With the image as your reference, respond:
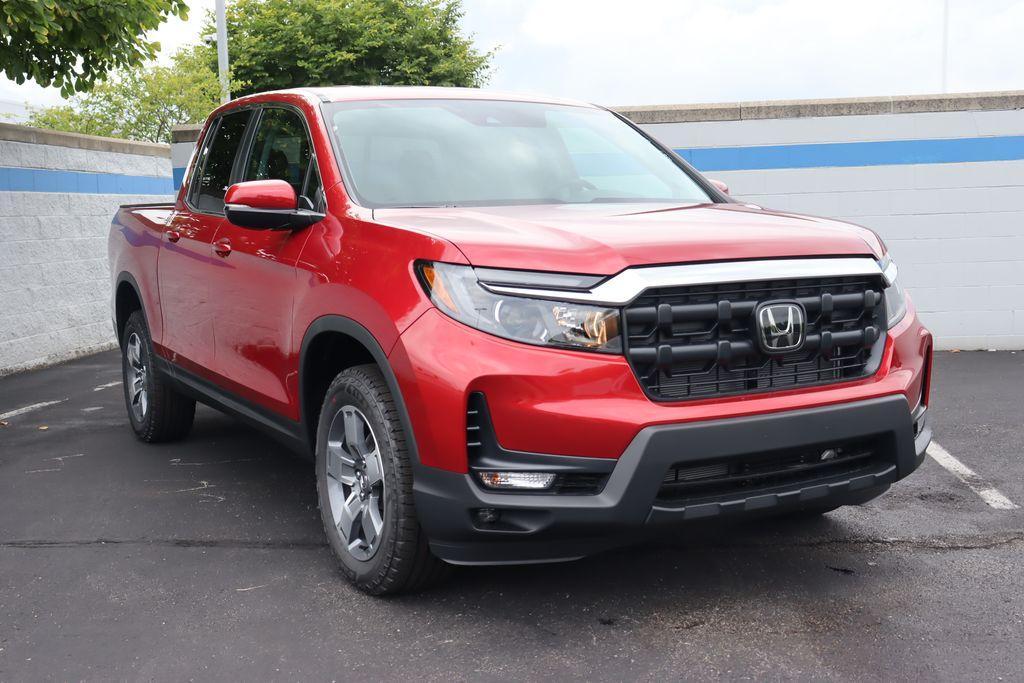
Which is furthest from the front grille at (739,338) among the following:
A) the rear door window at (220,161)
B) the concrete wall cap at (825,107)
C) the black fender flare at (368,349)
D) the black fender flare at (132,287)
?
the concrete wall cap at (825,107)

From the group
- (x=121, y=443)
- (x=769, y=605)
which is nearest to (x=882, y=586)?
(x=769, y=605)

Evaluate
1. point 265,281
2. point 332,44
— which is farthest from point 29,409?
point 332,44

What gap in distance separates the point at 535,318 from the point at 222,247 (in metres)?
2.16

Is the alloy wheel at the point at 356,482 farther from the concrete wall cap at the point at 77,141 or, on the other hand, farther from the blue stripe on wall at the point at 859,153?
the concrete wall cap at the point at 77,141

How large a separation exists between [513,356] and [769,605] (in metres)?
1.31

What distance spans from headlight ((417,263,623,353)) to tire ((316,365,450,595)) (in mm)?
484

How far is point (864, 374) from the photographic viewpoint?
363 cm

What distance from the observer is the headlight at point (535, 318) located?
3236mm

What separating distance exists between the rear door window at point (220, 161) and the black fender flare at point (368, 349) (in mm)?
1387

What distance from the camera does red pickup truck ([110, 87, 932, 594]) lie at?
3.23 m

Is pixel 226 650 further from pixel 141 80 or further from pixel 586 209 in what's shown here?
pixel 141 80

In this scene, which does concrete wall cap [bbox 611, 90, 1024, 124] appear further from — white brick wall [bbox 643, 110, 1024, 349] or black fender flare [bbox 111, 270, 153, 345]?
black fender flare [bbox 111, 270, 153, 345]

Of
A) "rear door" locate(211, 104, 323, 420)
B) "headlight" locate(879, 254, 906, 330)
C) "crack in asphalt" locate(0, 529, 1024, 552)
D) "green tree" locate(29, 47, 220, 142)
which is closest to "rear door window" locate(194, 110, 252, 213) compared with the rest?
"rear door" locate(211, 104, 323, 420)

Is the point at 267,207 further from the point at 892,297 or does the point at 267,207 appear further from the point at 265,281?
the point at 892,297
